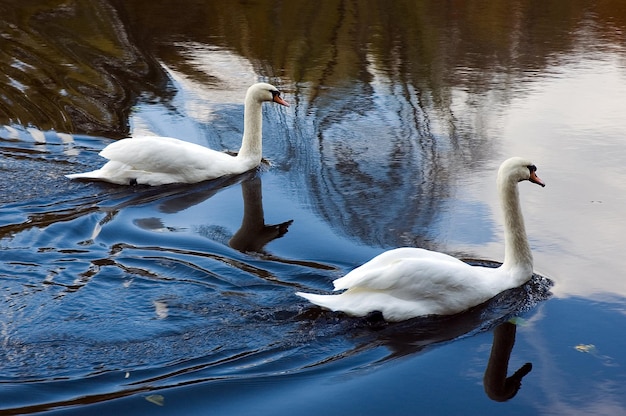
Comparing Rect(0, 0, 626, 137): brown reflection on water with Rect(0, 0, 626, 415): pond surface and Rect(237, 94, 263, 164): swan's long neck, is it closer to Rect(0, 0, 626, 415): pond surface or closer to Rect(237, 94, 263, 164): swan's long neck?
Rect(0, 0, 626, 415): pond surface

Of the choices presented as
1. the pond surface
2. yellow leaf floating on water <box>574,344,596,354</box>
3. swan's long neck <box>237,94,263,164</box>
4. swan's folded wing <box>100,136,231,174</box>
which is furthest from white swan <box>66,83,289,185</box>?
yellow leaf floating on water <box>574,344,596,354</box>

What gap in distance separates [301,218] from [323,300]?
6.62 feet

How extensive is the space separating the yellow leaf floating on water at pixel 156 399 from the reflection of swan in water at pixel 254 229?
2202mm

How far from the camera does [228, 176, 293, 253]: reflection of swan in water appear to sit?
7406 mm

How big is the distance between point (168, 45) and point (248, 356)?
9.19 m

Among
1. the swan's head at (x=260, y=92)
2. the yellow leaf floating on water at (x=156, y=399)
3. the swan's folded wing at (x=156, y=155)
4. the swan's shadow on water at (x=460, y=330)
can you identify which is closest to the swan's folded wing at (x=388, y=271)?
the swan's shadow on water at (x=460, y=330)

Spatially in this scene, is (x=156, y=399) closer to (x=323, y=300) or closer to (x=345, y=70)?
(x=323, y=300)

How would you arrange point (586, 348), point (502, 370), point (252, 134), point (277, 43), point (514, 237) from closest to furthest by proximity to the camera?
1. point (502, 370)
2. point (586, 348)
3. point (514, 237)
4. point (252, 134)
5. point (277, 43)

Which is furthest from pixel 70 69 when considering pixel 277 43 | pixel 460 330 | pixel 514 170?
pixel 460 330

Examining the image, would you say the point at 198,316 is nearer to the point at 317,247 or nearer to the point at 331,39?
the point at 317,247

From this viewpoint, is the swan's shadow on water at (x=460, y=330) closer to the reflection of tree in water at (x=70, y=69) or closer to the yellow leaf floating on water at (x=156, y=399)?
the yellow leaf floating on water at (x=156, y=399)

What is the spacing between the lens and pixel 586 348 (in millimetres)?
5844

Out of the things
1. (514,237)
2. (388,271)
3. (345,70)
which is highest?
(388,271)

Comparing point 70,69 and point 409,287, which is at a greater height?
point 70,69
